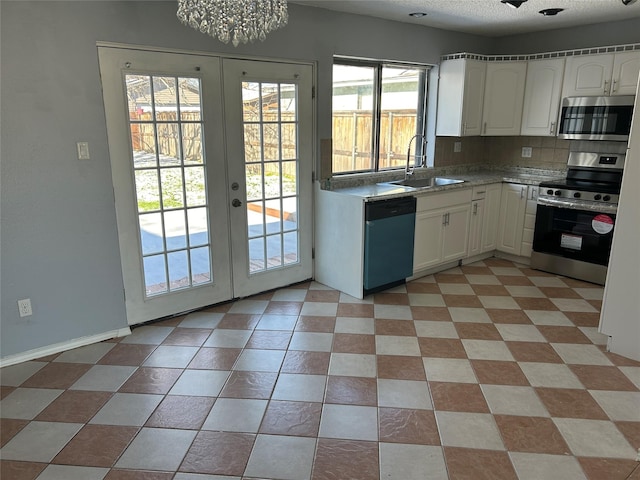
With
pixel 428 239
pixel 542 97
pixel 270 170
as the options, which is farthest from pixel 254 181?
pixel 542 97

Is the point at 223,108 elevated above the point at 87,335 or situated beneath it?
elevated above

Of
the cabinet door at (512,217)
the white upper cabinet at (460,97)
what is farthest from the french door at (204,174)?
the cabinet door at (512,217)

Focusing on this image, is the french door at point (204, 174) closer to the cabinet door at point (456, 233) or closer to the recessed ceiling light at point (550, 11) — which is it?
the cabinet door at point (456, 233)

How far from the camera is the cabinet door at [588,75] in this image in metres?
4.18

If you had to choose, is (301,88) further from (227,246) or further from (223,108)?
(227,246)

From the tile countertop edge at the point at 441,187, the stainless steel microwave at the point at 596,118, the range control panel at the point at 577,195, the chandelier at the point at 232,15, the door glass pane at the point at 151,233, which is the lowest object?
the door glass pane at the point at 151,233

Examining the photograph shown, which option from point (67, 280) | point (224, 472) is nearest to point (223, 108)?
point (67, 280)

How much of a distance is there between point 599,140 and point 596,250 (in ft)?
3.59

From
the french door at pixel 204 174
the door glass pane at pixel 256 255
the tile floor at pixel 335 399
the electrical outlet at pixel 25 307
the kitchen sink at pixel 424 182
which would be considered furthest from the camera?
the kitchen sink at pixel 424 182

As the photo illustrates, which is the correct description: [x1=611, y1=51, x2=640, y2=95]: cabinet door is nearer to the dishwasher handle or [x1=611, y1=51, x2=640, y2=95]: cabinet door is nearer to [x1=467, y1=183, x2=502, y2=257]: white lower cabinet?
[x1=467, y1=183, x2=502, y2=257]: white lower cabinet

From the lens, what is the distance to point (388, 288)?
4.11 m

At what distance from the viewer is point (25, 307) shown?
285 centimetres

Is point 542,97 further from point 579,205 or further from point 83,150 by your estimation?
point 83,150

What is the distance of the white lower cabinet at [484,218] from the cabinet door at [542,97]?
0.70 m
